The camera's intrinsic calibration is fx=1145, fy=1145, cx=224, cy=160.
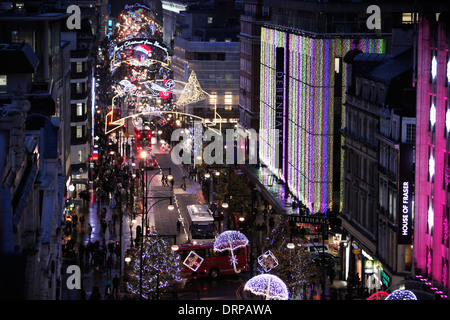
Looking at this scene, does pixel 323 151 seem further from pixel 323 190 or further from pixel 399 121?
pixel 399 121

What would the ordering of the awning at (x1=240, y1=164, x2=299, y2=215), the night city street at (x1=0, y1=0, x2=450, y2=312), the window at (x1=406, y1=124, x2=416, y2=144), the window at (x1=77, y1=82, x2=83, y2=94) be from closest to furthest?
1. the night city street at (x1=0, y1=0, x2=450, y2=312)
2. the window at (x1=406, y1=124, x2=416, y2=144)
3. the awning at (x1=240, y1=164, x2=299, y2=215)
4. the window at (x1=77, y1=82, x2=83, y2=94)

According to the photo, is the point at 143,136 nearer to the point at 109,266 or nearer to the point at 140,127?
the point at 140,127

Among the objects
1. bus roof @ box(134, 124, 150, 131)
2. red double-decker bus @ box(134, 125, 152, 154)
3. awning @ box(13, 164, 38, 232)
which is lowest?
red double-decker bus @ box(134, 125, 152, 154)

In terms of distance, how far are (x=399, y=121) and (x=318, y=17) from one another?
2385cm

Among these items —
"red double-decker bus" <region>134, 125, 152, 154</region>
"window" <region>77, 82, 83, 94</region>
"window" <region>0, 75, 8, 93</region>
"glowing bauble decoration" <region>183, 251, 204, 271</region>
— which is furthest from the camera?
"red double-decker bus" <region>134, 125, 152, 154</region>

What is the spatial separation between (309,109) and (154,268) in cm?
2513

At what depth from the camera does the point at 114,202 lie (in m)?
82.7

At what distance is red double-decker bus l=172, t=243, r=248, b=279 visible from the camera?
2379 inches

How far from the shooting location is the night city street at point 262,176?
137 ft

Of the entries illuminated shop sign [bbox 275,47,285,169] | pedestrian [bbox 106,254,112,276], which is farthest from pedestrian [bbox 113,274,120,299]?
illuminated shop sign [bbox 275,47,285,169]

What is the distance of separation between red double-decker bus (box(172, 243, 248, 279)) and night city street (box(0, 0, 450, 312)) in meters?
0.08

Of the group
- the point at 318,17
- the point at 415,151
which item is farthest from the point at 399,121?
the point at 318,17

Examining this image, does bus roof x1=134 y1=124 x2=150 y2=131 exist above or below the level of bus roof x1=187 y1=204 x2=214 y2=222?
below

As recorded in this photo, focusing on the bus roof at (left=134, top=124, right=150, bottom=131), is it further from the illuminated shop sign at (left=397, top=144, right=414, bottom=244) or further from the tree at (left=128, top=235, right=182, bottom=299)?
the illuminated shop sign at (left=397, top=144, right=414, bottom=244)
